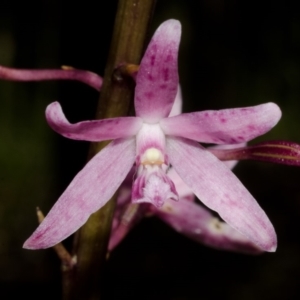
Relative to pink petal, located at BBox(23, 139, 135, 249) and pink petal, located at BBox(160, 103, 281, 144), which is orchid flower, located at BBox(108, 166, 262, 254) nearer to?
pink petal, located at BBox(23, 139, 135, 249)

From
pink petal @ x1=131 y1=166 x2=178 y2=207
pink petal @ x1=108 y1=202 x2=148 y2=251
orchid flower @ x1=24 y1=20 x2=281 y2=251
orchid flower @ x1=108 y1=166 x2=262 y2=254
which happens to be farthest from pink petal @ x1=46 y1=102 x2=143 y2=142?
orchid flower @ x1=108 y1=166 x2=262 y2=254

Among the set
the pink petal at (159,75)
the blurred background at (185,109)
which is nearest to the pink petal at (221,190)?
the pink petal at (159,75)

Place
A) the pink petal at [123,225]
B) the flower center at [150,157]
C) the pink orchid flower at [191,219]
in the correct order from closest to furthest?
the flower center at [150,157] < the pink petal at [123,225] < the pink orchid flower at [191,219]

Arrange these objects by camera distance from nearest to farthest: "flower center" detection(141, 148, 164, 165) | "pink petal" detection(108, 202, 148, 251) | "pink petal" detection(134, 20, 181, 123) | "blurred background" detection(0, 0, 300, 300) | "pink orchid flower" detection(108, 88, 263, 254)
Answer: "pink petal" detection(134, 20, 181, 123) → "flower center" detection(141, 148, 164, 165) → "pink petal" detection(108, 202, 148, 251) → "pink orchid flower" detection(108, 88, 263, 254) → "blurred background" detection(0, 0, 300, 300)

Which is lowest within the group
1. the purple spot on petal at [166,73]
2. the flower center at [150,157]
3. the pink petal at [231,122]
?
the flower center at [150,157]

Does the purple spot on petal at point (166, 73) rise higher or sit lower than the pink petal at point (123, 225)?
higher

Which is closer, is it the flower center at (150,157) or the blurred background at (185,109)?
the flower center at (150,157)

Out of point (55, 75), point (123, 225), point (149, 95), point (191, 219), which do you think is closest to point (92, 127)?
point (149, 95)

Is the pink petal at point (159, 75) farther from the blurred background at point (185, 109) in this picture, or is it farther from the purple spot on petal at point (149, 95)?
the blurred background at point (185, 109)
